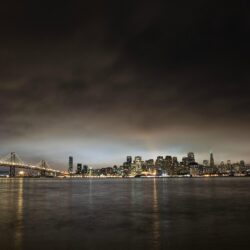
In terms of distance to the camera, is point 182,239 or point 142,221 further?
point 142,221

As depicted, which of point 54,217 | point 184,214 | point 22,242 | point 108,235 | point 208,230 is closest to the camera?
point 22,242

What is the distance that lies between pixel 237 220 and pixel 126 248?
1308 centimetres

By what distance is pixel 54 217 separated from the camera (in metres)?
29.7

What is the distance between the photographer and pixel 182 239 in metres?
20.1

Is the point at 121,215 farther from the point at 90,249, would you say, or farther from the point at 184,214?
the point at 90,249

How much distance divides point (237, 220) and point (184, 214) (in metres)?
5.19

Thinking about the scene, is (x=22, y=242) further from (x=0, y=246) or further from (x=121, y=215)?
(x=121, y=215)

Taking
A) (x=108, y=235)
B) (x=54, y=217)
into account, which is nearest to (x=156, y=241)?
A: (x=108, y=235)

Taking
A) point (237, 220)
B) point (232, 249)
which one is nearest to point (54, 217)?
point (237, 220)

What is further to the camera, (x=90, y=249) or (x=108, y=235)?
(x=108, y=235)

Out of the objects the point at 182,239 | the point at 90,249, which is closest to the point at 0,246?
the point at 90,249

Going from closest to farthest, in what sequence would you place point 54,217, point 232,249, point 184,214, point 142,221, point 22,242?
point 232,249 < point 22,242 < point 142,221 < point 54,217 < point 184,214

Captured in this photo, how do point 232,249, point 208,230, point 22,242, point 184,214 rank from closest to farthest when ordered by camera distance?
point 232,249
point 22,242
point 208,230
point 184,214

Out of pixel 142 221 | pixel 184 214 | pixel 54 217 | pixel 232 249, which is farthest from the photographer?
pixel 184 214
